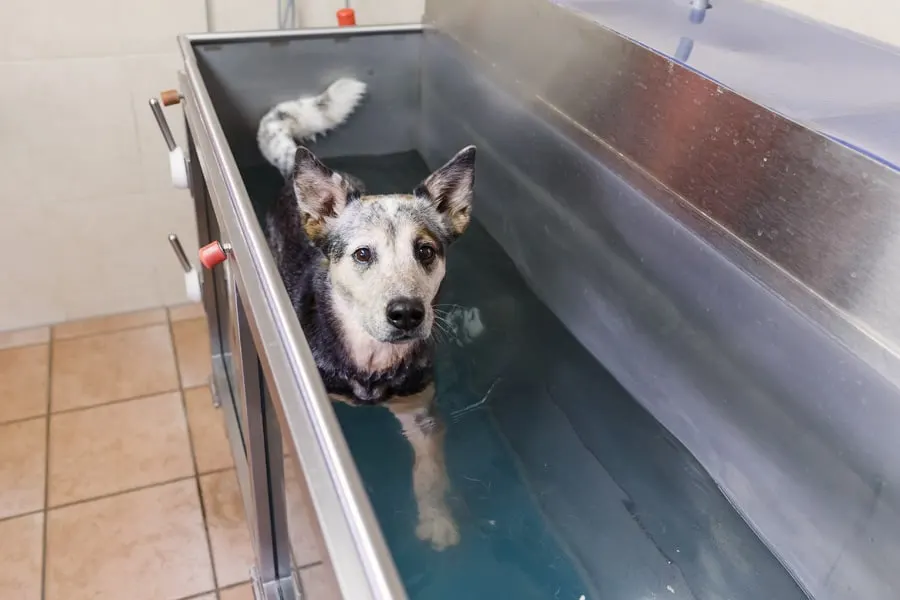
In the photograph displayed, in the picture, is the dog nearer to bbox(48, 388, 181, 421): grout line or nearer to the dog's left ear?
the dog's left ear

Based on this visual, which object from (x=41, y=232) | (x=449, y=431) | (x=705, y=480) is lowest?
(x=41, y=232)

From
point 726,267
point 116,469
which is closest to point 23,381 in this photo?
point 116,469

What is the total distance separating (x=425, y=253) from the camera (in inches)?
51.1

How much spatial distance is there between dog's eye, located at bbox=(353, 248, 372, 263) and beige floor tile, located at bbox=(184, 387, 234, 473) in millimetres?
895

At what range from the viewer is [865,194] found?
0.81 meters

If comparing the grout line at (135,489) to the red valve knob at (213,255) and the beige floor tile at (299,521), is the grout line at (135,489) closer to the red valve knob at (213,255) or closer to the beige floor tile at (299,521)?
the beige floor tile at (299,521)

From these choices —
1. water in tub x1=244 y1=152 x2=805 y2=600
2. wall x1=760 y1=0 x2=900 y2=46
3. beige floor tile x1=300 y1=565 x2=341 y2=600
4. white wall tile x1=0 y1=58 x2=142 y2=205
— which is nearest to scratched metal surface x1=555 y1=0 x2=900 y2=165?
wall x1=760 y1=0 x2=900 y2=46

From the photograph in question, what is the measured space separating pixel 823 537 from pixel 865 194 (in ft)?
1.67

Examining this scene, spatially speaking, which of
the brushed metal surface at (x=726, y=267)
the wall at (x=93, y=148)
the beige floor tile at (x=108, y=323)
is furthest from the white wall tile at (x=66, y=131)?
the brushed metal surface at (x=726, y=267)

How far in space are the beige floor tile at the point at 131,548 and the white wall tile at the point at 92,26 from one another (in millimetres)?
1179

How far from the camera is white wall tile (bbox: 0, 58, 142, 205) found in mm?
1923

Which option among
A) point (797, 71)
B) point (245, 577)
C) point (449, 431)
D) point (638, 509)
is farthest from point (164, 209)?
point (797, 71)

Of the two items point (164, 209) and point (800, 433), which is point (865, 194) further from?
point (164, 209)

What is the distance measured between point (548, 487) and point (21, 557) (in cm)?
123
